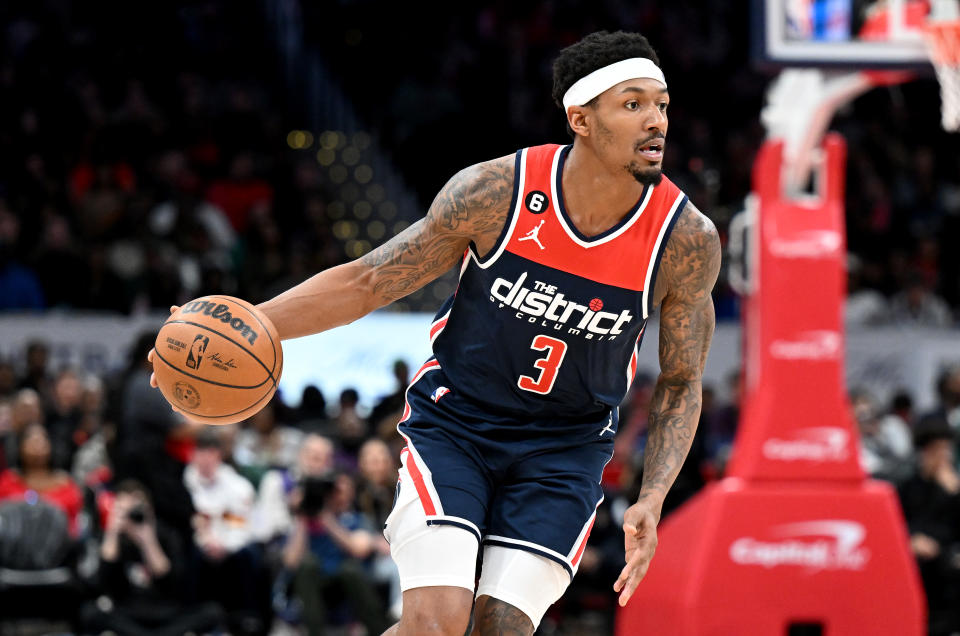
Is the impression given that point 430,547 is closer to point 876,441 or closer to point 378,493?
point 378,493

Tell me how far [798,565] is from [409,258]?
4.48m

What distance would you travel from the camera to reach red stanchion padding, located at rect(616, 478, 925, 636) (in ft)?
26.0

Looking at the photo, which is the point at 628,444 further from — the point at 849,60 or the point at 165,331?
the point at 165,331

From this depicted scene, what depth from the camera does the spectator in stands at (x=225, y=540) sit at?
8930 millimetres

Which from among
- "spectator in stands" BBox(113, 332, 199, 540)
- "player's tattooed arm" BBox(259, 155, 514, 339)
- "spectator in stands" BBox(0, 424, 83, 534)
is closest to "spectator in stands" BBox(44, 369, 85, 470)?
"spectator in stands" BBox(0, 424, 83, 534)

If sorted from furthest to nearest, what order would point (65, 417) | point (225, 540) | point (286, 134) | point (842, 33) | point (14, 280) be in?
point (286, 134), point (14, 280), point (65, 417), point (225, 540), point (842, 33)

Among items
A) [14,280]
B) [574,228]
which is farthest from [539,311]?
[14,280]

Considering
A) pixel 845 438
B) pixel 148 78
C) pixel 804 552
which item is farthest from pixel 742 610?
pixel 148 78

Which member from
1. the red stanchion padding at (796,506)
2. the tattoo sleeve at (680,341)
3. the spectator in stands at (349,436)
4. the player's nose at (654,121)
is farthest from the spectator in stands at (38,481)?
the player's nose at (654,121)

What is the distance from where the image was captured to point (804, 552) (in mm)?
7988

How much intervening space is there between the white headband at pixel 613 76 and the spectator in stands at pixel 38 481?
578 cm

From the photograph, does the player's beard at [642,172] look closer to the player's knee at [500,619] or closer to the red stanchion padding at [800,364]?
the player's knee at [500,619]

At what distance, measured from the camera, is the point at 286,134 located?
15.9 meters

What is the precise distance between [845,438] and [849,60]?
2182 mm
